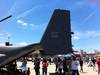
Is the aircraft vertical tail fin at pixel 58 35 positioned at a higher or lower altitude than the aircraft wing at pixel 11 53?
higher

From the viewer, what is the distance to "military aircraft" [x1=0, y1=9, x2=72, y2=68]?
906 inches

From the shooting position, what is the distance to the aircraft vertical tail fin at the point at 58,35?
2301cm

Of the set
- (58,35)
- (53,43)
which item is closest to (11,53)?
(53,43)

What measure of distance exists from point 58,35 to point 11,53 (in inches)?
159

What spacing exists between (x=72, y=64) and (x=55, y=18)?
154 inches

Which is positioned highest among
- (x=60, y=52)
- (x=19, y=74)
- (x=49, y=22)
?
(x=49, y=22)

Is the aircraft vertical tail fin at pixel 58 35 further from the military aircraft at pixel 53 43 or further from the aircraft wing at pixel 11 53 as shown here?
the aircraft wing at pixel 11 53

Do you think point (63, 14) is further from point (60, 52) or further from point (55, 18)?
point (60, 52)

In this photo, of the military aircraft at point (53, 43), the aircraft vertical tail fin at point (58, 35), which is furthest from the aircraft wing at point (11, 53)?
the aircraft vertical tail fin at point (58, 35)

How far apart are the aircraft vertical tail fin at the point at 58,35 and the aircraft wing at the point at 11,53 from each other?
142cm

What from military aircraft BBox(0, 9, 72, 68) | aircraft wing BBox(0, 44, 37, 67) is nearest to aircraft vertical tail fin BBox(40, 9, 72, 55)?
military aircraft BBox(0, 9, 72, 68)

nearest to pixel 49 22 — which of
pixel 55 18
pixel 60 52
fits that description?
pixel 55 18

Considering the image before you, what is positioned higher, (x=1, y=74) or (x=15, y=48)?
(x=15, y=48)

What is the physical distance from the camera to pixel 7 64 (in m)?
24.3
